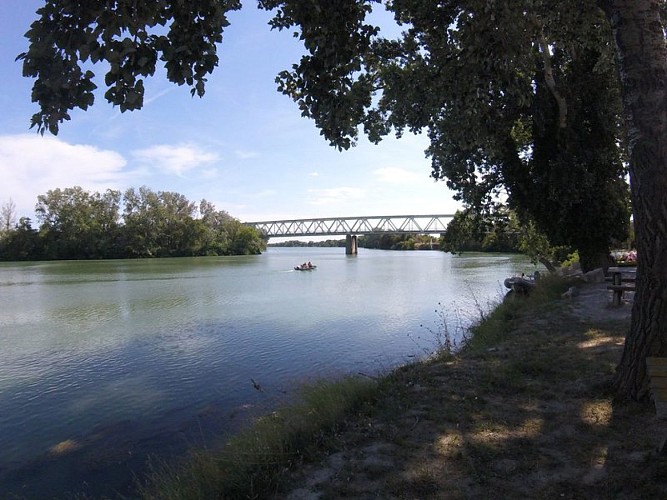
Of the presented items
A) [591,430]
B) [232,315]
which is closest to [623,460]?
[591,430]

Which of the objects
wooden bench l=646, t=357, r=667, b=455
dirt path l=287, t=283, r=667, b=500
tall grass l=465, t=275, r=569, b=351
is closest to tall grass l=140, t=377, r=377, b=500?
dirt path l=287, t=283, r=667, b=500


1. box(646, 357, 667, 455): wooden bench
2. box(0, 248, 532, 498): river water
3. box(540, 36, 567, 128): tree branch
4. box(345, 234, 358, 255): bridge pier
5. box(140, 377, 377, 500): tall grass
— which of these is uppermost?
box(540, 36, 567, 128): tree branch

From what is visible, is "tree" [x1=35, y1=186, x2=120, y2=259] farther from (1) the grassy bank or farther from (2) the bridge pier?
(1) the grassy bank

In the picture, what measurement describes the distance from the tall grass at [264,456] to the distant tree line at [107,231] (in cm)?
9416

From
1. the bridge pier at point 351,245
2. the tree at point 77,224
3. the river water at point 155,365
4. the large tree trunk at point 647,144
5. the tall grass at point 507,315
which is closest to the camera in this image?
the large tree trunk at point 647,144

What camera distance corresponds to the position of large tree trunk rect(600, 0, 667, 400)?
13.9ft

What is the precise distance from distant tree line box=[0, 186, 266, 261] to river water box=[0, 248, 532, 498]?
238ft

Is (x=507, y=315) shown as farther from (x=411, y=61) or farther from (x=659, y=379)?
(x=659, y=379)

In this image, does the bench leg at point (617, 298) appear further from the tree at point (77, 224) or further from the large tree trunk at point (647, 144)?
the tree at point (77, 224)

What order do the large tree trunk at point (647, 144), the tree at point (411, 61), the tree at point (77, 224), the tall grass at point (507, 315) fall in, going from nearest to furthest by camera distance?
the tree at point (411, 61)
the large tree trunk at point (647, 144)
the tall grass at point (507, 315)
the tree at point (77, 224)

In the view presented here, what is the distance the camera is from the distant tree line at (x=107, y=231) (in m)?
89.0

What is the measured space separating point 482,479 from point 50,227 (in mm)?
A: 105488

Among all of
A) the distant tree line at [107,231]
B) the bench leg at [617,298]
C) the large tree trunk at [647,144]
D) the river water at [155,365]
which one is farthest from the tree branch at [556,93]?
the distant tree line at [107,231]

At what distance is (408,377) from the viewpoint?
6.45 meters
